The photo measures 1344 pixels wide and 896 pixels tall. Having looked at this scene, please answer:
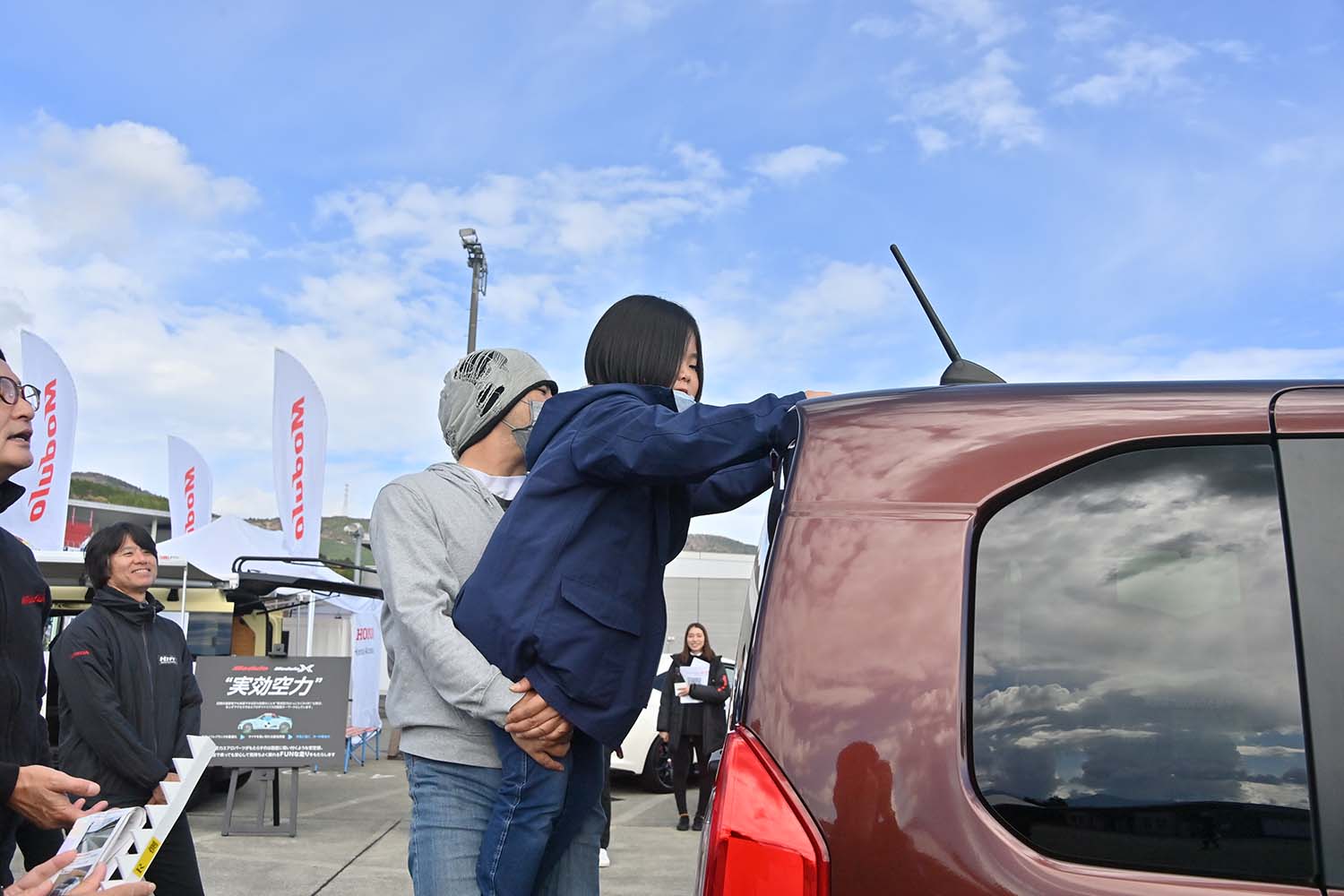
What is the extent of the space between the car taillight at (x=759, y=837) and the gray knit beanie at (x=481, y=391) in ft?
4.11

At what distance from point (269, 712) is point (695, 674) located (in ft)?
11.9

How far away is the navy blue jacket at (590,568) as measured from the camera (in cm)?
185

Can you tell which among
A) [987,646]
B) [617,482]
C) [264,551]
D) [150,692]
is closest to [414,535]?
[617,482]

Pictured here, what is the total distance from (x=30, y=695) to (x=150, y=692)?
1.49 meters

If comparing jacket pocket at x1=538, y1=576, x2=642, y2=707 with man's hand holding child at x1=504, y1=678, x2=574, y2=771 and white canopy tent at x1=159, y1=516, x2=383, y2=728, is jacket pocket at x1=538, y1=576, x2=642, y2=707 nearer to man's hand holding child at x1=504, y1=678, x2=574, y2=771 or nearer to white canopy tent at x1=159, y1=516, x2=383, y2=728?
man's hand holding child at x1=504, y1=678, x2=574, y2=771

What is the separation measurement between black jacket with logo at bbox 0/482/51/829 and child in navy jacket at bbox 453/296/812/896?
1.08 m

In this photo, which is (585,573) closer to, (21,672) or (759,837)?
(759,837)

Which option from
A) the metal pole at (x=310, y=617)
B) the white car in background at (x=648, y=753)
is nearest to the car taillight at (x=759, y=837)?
the white car in background at (x=648, y=753)

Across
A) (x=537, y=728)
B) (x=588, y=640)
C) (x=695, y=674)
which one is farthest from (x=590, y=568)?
(x=695, y=674)

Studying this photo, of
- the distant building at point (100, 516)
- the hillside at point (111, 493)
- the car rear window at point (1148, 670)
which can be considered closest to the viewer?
the car rear window at point (1148, 670)

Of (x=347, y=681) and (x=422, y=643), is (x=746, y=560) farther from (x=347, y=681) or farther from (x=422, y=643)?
(x=422, y=643)

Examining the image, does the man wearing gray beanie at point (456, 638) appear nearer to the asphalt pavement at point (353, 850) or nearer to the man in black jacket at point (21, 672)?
the man in black jacket at point (21, 672)

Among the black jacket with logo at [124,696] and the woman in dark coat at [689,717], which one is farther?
the woman in dark coat at [689,717]

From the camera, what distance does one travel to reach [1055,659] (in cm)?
135
